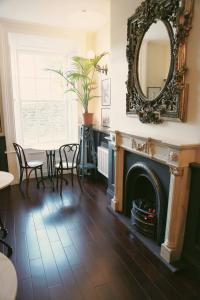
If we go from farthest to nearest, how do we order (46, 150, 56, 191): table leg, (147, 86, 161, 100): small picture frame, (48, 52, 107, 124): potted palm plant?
1. (46, 150, 56, 191): table leg
2. (48, 52, 107, 124): potted palm plant
3. (147, 86, 161, 100): small picture frame

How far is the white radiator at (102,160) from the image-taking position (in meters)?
3.67

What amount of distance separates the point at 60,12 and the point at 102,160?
2.35 m

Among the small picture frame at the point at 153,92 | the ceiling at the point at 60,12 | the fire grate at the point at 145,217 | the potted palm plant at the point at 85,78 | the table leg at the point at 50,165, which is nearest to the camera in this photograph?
the small picture frame at the point at 153,92

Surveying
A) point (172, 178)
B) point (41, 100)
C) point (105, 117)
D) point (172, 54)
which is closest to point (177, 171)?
point (172, 178)

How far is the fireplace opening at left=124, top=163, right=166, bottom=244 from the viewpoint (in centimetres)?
223

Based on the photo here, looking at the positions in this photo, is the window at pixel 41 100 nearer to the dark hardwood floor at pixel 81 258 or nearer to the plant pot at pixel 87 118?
the plant pot at pixel 87 118

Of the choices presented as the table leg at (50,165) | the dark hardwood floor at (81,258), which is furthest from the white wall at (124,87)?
the table leg at (50,165)

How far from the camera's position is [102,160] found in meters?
3.80

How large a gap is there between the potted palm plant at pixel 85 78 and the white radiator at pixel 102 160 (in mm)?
605

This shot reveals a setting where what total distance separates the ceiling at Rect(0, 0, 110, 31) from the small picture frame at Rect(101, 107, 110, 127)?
4.62 ft

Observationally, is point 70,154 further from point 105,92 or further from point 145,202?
point 145,202

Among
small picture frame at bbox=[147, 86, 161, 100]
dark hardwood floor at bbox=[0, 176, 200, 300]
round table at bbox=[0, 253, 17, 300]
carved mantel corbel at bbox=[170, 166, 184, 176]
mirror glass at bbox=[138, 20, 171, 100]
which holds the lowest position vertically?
dark hardwood floor at bbox=[0, 176, 200, 300]

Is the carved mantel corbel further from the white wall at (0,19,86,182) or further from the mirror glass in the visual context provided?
the white wall at (0,19,86,182)

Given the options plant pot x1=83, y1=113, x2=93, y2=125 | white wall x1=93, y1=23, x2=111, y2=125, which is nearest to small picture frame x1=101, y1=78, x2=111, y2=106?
white wall x1=93, y1=23, x2=111, y2=125
